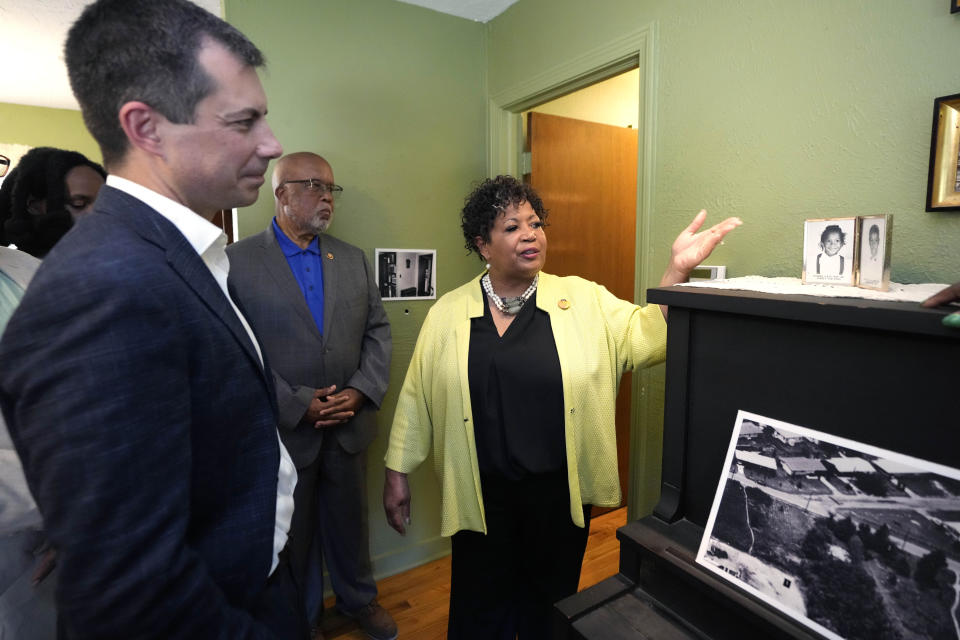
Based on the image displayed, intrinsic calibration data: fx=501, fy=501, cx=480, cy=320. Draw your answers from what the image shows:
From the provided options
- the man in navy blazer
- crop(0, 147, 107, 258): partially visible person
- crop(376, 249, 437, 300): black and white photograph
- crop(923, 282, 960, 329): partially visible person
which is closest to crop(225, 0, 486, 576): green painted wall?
crop(376, 249, 437, 300): black and white photograph

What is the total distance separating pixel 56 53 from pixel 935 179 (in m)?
4.24

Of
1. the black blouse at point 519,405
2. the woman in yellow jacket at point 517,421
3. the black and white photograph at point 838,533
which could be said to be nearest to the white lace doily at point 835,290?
the black and white photograph at point 838,533

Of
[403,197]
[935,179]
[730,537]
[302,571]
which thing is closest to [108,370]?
[730,537]

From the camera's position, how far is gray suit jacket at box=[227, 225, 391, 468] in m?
1.87

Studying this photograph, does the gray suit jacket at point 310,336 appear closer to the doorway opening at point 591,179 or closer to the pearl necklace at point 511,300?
the pearl necklace at point 511,300

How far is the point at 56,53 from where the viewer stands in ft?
9.90

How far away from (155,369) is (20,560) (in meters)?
0.82

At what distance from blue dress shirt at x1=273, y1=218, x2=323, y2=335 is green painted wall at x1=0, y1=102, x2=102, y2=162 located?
3300 millimetres

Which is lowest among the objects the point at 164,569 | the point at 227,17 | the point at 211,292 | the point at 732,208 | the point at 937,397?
the point at 164,569

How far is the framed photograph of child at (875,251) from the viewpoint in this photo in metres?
0.88

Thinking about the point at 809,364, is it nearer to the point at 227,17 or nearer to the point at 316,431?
the point at 316,431

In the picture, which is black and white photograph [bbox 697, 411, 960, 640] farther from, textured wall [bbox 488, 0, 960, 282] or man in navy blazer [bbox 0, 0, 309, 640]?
man in navy blazer [bbox 0, 0, 309, 640]

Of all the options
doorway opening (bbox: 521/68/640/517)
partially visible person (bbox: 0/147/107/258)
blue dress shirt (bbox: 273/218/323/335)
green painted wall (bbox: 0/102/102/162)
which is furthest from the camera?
green painted wall (bbox: 0/102/102/162)

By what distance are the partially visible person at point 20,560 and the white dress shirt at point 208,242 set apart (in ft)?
1.39
